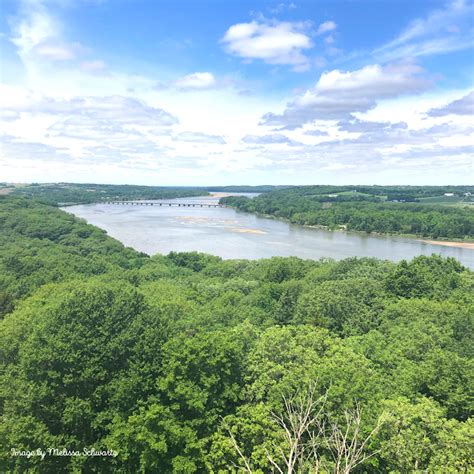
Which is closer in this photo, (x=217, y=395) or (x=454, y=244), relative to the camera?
(x=217, y=395)

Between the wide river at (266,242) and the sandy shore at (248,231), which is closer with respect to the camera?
the wide river at (266,242)

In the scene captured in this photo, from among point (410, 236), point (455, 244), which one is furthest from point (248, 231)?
point (455, 244)

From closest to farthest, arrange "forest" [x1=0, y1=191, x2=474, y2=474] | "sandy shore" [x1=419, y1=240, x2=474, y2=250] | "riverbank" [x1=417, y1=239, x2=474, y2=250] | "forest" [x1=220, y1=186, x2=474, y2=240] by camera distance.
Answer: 1. "forest" [x1=0, y1=191, x2=474, y2=474]
2. "sandy shore" [x1=419, y1=240, x2=474, y2=250]
3. "riverbank" [x1=417, y1=239, x2=474, y2=250]
4. "forest" [x1=220, y1=186, x2=474, y2=240]

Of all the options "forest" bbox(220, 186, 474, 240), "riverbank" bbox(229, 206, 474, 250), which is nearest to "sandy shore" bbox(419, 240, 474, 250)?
"riverbank" bbox(229, 206, 474, 250)

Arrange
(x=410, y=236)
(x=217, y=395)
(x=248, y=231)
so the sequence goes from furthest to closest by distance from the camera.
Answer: (x=248, y=231) < (x=410, y=236) < (x=217, y=395)

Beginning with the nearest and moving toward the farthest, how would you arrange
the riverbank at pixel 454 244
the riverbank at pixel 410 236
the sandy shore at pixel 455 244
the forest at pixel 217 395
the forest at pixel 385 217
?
the forest at pixel 217 395 → the sandy shore at pixel 455 244 → the riverbank at pixel 454 244 → the riverbank at pixel 410 236 → the forest at pixel 385 217

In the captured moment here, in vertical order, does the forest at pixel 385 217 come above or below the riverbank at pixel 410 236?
above

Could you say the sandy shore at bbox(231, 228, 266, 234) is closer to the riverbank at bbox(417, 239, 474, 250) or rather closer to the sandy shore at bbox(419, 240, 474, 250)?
the riverbank at bbox(417, 239, 474, 250)

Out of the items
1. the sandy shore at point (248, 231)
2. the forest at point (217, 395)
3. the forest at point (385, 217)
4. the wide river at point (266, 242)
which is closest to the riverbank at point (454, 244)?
the wide river at point (266, 242)

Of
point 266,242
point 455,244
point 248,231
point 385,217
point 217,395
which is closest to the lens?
point 217,395

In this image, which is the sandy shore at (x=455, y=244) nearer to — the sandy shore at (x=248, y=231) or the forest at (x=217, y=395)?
the sandy shore at (x=248, y=231)

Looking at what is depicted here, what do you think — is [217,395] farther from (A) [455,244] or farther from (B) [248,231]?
(A) [455,244]

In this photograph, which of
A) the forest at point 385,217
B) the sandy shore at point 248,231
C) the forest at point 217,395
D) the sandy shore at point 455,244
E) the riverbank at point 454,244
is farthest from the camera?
the sandy shore at point 248,231

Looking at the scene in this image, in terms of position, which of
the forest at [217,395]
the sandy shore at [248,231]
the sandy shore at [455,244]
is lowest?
the sandy shore at [455,244]
